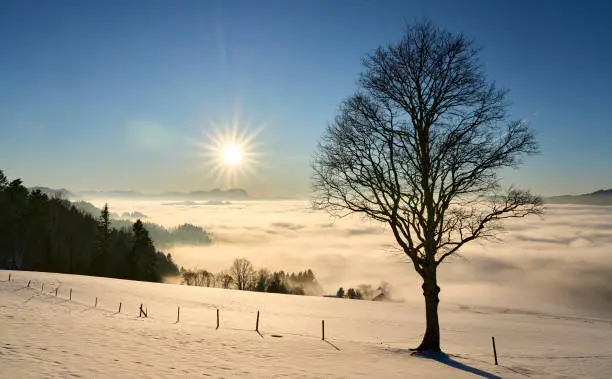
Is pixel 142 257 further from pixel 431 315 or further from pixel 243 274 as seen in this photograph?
pixel 431 315

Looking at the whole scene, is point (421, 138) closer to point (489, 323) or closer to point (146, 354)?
point (146, 354)

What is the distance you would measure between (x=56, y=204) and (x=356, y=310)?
99698 mm

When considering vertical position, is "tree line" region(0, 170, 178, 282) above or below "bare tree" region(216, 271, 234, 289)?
above

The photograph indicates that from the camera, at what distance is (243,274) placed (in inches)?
4476

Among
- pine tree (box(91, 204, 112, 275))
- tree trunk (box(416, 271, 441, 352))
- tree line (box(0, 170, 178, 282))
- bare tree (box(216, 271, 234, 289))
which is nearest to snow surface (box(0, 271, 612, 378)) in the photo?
tree trunk (box(416, 271, 441, 352))

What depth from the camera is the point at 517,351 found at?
22.7m

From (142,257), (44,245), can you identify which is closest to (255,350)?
(142,257)

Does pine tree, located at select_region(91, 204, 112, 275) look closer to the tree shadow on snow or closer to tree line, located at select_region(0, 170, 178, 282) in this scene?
tree line, located at select_region(0, 170, 178, 282)

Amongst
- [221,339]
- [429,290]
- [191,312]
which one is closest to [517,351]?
[429,290]

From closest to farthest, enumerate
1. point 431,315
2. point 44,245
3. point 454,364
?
point 454,364, point 431,315, point 44,245

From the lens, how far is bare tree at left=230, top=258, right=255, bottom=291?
370ft

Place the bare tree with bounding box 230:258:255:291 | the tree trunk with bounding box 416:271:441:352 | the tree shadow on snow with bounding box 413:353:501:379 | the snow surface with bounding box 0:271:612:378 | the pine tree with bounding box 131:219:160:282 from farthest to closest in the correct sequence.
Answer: the bare tree with bounding box 230:258:255:291, the pine tree with bounding box 131:219:160:282, the tree trunk with bounding box 416:271:441:352, the tree shadow on snow with bounding box 413:353:501:379, the snow surface with bounding box 0:271:612:378

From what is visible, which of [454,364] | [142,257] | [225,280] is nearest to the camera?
[454,364]

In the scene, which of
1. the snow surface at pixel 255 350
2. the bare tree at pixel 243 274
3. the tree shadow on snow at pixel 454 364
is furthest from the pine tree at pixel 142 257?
the tree shadow on snow at pixel 454 364
